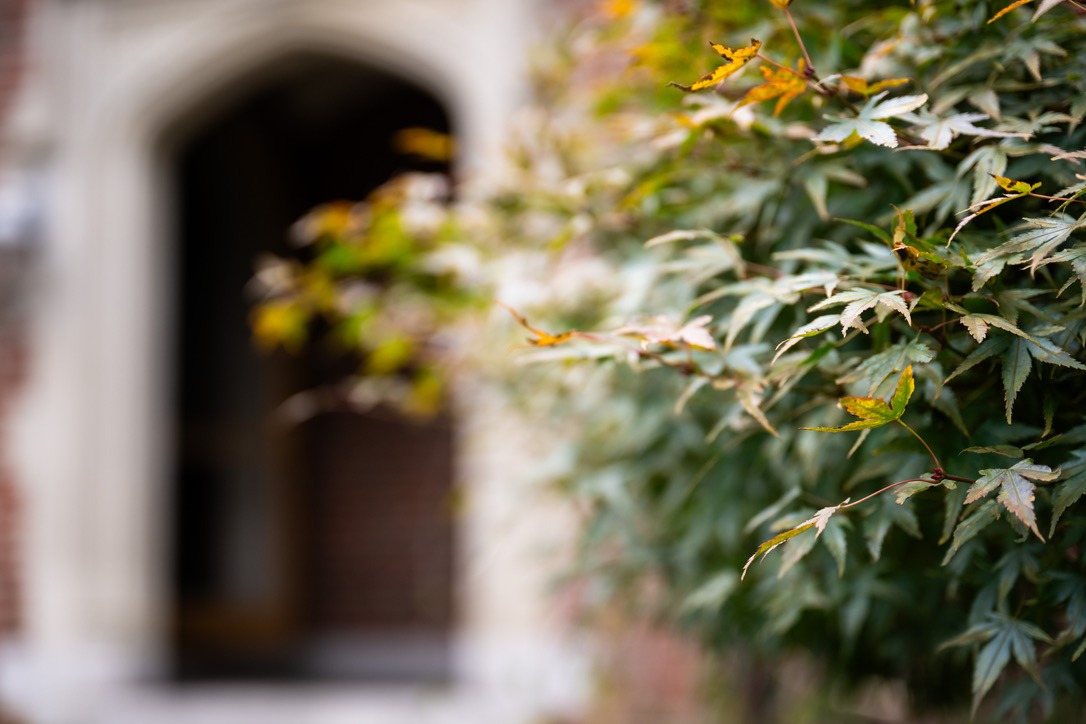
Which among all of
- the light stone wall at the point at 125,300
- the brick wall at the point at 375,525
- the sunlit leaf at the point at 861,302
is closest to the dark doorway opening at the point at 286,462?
the brick wall at the point at 375,525

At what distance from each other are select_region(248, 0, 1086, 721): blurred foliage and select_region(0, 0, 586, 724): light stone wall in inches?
65.3

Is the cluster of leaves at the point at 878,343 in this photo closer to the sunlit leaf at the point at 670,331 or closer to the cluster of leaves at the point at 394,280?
the sunlit leaf at the point at 670,331

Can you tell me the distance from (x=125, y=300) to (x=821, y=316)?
345cm

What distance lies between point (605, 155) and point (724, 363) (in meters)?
0.98

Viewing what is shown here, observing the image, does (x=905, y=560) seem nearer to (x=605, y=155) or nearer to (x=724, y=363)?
(x=724, y=363)

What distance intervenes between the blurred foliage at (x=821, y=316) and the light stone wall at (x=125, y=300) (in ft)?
5.44

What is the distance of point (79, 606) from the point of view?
368 centimetres

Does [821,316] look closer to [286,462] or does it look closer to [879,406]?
→ [879,406]

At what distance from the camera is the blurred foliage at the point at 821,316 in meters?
1.00

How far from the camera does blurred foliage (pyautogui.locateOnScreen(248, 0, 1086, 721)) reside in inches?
39.3

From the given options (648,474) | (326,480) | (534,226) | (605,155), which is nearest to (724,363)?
(648,474)

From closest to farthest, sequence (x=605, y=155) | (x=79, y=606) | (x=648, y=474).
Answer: (x=648, y=474) → (x=605, y=155) → (x=79, y=606)

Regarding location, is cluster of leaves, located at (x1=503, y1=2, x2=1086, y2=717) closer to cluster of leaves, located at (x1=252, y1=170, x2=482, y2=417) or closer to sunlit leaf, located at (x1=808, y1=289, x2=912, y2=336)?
sunlit leaf, located at (x1=808, y1=289, x2=912, y2=336)

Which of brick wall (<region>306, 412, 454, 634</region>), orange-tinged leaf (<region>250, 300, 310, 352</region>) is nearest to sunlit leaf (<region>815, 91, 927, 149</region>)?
orange-tinged leaf (<region>250, 300, 310, 352</region>)
